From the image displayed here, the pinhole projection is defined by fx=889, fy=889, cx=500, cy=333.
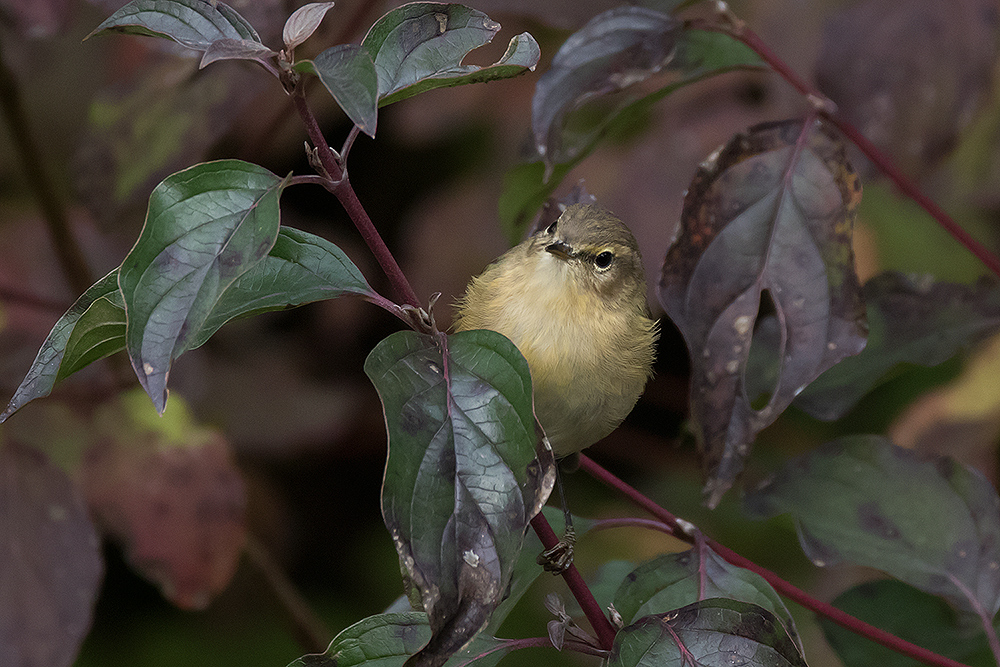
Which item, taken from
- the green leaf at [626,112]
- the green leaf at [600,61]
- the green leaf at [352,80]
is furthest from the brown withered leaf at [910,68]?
the green leaf at [352,80]

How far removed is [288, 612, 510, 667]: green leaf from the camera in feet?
3.47

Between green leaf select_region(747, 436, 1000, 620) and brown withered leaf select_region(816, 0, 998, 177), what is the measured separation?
1.91ft

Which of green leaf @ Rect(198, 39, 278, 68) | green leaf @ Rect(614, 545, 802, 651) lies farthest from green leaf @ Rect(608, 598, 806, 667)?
green leaf @ Rect(198, 39, 278, 68)

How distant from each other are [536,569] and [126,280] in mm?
762

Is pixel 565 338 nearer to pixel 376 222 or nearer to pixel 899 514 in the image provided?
pixel 899 514

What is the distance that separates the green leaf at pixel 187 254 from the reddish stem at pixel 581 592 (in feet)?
1.49

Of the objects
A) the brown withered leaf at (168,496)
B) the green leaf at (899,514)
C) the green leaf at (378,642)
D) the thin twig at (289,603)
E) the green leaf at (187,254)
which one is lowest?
the thin twig at (289,603)

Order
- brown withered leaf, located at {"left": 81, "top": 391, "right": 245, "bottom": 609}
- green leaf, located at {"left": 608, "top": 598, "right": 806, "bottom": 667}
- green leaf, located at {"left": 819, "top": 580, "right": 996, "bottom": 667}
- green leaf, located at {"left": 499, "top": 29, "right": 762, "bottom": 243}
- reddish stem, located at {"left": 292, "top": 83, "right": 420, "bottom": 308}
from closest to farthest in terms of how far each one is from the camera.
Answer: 1. reddish stem, located at {"left": 292, "top": 83, "right": 420, "bottom": 308}
2. green leaf, located at {"left": 608, "top": 598, "right": 806, "bottom": 667}
3. green leaf, located at {"left": 499, "top": 29, "right": 762, "bottom": 243}
4. green leaf, located at {"left": 819, "top": 580, "right": 996, "bottom": 667}
5. brown withered leaf, located at {"left": 81, "top": 391, "right": 245, "bottom": 609}

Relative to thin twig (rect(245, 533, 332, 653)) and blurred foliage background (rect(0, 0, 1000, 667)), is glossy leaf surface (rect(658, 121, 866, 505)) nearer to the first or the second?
blurred foliage background (rect(0, 0, 1000, 667))

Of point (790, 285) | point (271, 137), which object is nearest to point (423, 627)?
point (790, 285)

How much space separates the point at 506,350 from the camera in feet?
3.11

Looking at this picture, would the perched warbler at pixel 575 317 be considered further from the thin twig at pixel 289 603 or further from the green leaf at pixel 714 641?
the thin twig at pixel 289 603

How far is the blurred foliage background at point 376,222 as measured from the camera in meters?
1.72

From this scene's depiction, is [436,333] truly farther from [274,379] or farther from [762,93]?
[274,379]
